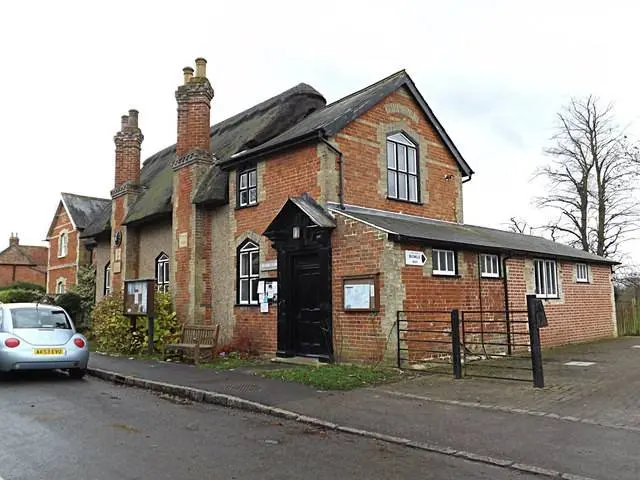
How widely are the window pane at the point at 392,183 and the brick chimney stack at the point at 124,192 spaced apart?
413 inches

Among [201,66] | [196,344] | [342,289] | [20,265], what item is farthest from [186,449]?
[20,265]

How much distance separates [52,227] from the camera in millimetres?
38406

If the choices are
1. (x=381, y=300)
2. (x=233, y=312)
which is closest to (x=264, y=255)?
(x=233, y=312)

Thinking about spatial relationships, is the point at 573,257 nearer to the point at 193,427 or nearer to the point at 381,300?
the point at 381,300

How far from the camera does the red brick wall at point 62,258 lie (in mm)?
34375

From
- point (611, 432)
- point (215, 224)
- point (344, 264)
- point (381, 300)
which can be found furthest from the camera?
point (215, 224)

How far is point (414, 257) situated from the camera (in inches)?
469

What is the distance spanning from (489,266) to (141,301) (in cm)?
967

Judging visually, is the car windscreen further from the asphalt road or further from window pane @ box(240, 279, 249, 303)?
window pane @ box(240, 279, 249, 303)

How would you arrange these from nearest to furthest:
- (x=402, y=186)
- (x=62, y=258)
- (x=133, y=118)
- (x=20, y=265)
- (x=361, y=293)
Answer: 1. (x=361, y=293)
2. (x=402, y=186)
3. (x=133, y=118)
4. (x=62, y=258)
5. (x=20, y=265)

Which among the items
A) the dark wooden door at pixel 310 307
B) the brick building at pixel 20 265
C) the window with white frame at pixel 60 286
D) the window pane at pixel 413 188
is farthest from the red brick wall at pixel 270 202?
the brick building at pixel 20 265

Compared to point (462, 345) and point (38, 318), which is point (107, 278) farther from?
point (462, 345)

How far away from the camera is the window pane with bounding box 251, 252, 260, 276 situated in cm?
1496

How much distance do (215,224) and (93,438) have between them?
414 inches
